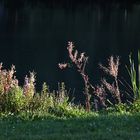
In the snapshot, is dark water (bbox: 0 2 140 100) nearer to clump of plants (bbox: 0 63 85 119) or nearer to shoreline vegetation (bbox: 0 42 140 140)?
clump of plants (bbox: 0 63 85 119)

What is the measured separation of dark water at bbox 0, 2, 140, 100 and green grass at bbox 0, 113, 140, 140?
10253 mm

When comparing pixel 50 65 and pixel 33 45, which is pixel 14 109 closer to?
pixel 50 65

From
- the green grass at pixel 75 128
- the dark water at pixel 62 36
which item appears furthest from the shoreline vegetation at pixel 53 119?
the dark water at pixel 62 36

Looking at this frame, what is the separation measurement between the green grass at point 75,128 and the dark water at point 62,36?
10.3 m

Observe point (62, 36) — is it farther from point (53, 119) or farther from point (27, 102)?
point (53, 119)

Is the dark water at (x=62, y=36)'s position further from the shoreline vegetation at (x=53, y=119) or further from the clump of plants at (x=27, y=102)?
the shoreline vegetation at (x=53, y=119)

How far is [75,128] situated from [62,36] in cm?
2545

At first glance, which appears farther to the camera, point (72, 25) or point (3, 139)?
point (72, 25)

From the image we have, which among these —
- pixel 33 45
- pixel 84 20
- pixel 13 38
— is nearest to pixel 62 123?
pixel 33 45

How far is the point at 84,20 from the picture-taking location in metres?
41.9

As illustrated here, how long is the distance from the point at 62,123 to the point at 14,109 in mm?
1920

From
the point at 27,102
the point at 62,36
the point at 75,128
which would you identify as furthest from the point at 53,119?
the point at 62,36

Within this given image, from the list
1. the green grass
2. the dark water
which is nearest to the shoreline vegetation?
the green grass

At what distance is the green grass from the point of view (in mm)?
7273
